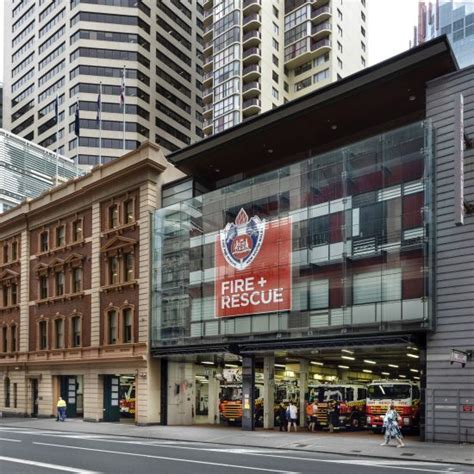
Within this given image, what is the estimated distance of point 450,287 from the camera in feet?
87.5

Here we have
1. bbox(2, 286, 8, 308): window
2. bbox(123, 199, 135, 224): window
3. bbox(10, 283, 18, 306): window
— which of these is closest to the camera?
bbox(123, 199, 135, 224): window

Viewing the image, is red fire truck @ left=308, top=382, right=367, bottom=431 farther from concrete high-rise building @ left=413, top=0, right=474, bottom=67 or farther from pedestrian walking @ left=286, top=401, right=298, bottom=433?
concrete high-rise building @ left=413, top=0, right=474, bottom=67

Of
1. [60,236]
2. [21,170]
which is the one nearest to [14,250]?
[60,236]

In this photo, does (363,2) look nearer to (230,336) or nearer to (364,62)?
(364,62)

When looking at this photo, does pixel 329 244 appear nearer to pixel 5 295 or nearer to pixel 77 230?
pixel 77 230

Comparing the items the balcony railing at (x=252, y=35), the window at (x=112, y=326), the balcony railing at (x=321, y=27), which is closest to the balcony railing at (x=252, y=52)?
the balcony railing at (x=252, y=35)

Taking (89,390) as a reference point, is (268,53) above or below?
above

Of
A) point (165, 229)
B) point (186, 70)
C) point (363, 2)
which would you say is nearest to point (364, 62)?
point (363, 2)

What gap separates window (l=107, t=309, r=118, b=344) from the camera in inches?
1640

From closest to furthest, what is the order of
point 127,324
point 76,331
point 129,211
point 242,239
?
1. point 242,239
2. point 127,324
3. point 129,211
4. point 76,331

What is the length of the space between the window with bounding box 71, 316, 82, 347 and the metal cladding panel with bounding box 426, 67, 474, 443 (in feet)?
83.5

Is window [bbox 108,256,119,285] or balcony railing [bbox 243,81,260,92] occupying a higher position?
balcony railing [bbox 243,81,260,92]

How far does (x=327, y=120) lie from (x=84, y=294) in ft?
68.0

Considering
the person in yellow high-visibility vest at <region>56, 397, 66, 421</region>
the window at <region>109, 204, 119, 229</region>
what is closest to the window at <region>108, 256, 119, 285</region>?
the window at <region>109, 204, 119, 229</region>
